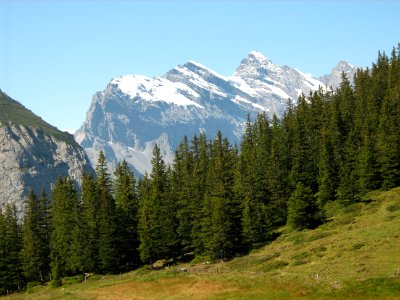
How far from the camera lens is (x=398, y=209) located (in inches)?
2576

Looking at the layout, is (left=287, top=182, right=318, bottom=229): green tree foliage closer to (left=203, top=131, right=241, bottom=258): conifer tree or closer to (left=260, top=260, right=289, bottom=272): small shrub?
(left=203, top=131, right=241, bottom=258): conifer tree

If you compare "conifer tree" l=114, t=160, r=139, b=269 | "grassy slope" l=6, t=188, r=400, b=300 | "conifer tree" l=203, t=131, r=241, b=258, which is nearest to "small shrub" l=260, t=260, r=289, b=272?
"grassy slope" l=6, t=188, r=400, b=300

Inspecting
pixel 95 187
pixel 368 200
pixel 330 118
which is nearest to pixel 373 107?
pixel 330 118

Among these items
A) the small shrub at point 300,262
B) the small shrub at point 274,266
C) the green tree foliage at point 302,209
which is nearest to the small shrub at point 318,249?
the small shrub at point 300,262

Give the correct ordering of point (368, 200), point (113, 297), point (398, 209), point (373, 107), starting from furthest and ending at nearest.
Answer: point (373, 107) < point (368, 200) < point (398, 209) < point (113, 297)

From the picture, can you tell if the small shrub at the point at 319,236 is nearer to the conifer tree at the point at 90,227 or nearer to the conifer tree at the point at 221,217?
the conifer tree at the point at 221,217

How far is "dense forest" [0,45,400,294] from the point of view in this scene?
3004 inches

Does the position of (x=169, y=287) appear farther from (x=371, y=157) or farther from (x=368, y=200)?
(x=371, y=157)

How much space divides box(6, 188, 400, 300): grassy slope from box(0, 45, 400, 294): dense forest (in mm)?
5529

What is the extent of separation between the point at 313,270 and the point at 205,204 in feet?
107

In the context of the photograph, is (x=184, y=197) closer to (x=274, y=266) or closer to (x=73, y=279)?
(x=73, y=279)

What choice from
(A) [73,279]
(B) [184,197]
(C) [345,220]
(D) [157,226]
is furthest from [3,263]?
(C) [345,220]

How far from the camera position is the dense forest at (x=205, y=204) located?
76.3 meters

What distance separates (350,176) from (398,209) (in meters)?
14.3
